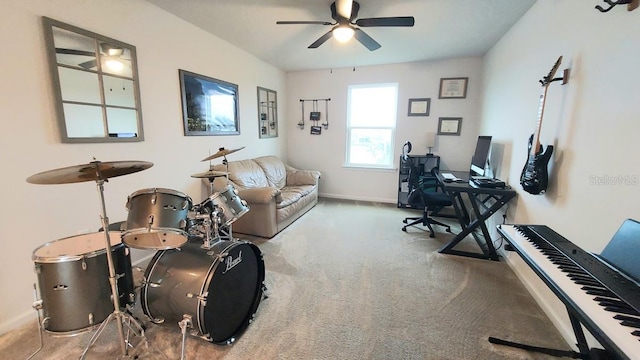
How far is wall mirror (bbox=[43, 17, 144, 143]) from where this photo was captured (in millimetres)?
1905

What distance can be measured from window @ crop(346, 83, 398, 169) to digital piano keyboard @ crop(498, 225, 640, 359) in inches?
142

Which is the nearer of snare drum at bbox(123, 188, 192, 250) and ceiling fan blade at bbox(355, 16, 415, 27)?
snare drum at bbox(123, 188, 192, 250)

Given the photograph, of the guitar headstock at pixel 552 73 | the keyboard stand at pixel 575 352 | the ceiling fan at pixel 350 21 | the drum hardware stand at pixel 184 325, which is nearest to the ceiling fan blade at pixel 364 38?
the ceiling fan at pixel 350 21

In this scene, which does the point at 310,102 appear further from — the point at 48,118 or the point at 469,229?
the point at 48,118

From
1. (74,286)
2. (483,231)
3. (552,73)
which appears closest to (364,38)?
(552,73)

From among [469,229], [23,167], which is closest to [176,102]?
[23,167]

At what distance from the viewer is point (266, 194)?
322cm

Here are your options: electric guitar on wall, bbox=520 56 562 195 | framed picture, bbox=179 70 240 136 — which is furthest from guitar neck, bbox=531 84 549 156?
framed picture, bbox=179 70 240 136

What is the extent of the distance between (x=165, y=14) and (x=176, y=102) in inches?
34.0

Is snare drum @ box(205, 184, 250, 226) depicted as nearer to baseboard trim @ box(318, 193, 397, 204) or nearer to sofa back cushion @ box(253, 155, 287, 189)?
sofa back cushion @ box(253, 155, 287, 189)

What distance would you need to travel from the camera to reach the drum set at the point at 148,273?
141 centimetres

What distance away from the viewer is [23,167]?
1773 mm

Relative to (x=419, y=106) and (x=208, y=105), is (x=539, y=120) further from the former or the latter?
(x=208, y=105)

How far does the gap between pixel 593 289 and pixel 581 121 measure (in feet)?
4.30
